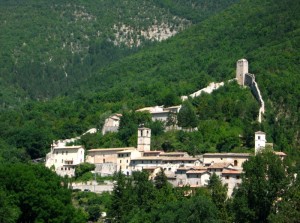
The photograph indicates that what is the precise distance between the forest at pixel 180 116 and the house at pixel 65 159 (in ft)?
10.1

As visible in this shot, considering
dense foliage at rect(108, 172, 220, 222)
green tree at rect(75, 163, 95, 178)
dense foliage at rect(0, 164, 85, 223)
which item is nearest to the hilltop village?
green tree at rect(75, 163, 95, 178)

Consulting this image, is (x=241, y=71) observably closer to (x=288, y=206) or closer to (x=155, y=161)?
(x=155, y=161)

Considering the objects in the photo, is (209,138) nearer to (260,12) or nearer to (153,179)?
(153,179)

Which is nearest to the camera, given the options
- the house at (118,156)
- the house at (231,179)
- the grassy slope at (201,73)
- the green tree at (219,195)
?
the green tree at (219,195)

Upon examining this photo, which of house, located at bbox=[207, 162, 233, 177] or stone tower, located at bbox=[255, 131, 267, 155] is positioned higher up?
stone tower, located at bbox=[255, 131, 267, 155]

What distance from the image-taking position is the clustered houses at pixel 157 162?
93.1 meters

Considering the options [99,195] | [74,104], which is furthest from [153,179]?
[74,104]

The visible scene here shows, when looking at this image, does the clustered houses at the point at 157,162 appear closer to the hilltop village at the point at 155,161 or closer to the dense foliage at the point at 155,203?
the hilltop village at the point at 155,161

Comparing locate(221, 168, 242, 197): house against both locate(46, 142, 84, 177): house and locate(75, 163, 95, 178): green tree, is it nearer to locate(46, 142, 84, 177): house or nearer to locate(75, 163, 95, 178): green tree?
locate(75, 163, 95, 178): green tree

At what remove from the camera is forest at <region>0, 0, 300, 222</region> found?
81375 millimetres

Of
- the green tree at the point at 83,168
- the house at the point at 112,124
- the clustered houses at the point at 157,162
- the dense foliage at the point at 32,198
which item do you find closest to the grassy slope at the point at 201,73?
the house at the point at 112,124

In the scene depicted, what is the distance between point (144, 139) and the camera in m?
103

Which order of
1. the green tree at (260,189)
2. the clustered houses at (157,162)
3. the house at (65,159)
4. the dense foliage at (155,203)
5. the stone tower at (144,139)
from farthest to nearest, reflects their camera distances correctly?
the house at (65,159) → the stone tower at (144,139) → the clustered houses at (157,162) → the dense foliage at (155,203) → the green tree at (260,189)

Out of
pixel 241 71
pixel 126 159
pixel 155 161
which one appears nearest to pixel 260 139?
pixel 155 161
